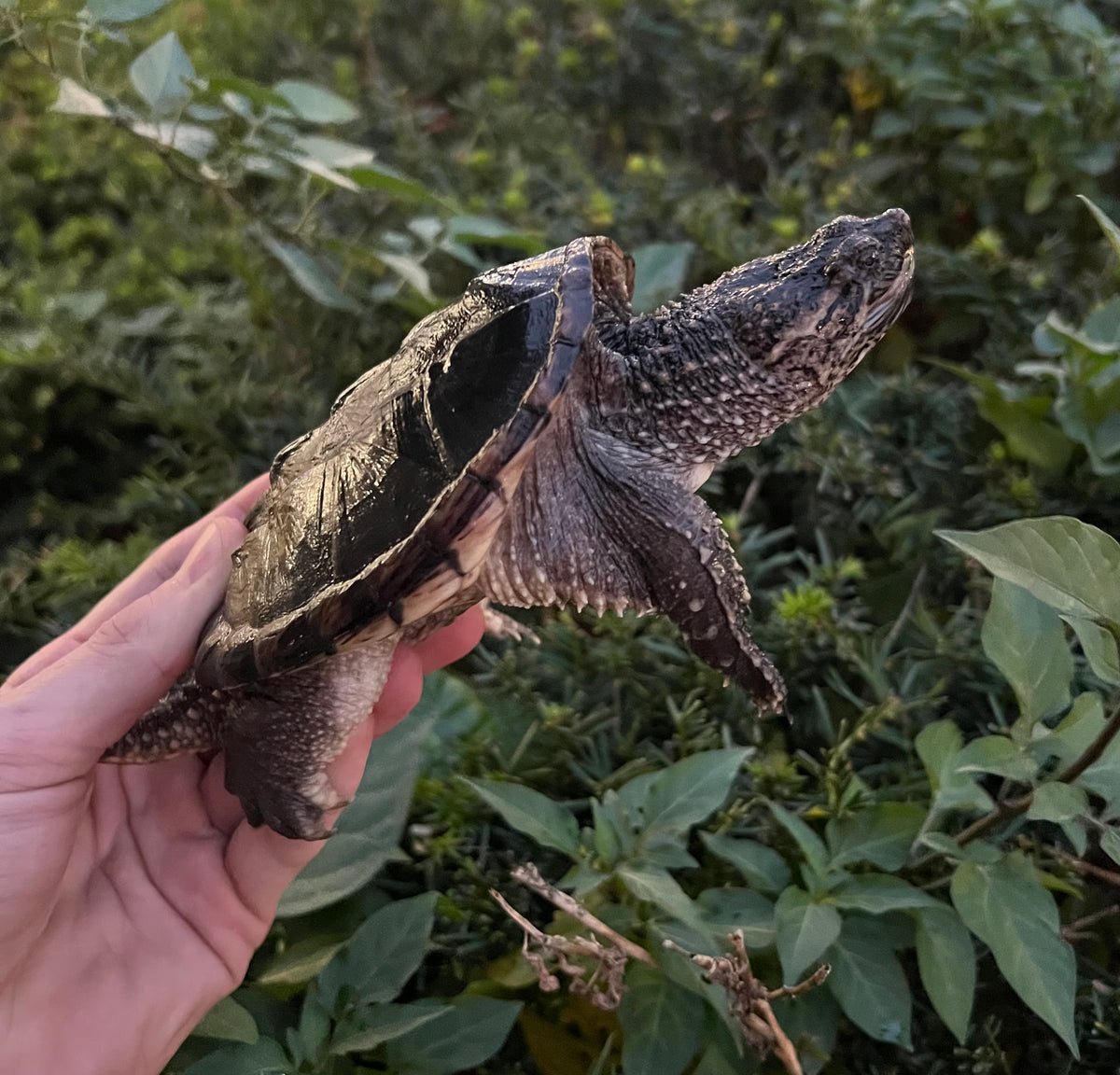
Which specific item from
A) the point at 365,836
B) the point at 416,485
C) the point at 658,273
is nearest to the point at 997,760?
A: the point at 416,485

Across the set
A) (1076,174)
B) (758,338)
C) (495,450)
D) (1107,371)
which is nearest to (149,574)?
(495,450)

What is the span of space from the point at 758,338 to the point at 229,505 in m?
1.14

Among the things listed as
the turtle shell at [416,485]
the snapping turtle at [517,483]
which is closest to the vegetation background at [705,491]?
the snapping turtle at [517,483]

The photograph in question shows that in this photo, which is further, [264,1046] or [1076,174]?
[1076,174]

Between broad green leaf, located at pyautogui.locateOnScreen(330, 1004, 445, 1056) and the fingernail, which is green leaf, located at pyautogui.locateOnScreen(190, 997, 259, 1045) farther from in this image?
the fingernail

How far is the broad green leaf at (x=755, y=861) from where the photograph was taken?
1.11m

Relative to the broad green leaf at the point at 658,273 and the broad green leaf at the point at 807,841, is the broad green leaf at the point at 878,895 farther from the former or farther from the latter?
the broad green leaf at the point at 658,273

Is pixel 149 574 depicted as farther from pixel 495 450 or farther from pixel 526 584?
pixel 495 450

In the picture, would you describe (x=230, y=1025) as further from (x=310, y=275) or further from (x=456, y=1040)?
(x=310, y=275)

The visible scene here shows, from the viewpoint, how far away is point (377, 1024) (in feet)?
3.37

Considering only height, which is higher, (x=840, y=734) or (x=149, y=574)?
(x=149, y=574)

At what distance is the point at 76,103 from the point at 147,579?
91 centimetres

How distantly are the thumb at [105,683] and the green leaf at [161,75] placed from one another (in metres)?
0.96

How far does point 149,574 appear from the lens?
5.18ft
